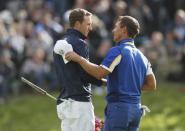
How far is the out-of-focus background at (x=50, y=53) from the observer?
19578 millimetres

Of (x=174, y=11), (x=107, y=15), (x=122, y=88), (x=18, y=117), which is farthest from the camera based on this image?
(x=174, y=11)

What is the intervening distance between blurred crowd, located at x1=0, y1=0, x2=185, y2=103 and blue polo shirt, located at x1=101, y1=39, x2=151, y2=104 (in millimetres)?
8993

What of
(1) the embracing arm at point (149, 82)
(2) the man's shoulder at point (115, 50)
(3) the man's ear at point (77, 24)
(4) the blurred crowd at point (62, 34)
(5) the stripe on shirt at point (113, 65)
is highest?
(3) the man's ear at point (77, 24)

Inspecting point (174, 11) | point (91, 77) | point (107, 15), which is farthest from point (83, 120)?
point (174, 11)

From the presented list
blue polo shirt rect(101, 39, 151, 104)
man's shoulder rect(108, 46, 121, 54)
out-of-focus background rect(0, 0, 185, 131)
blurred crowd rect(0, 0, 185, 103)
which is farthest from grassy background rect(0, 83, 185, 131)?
man's shoulder rect(108, 46, 121, 54)

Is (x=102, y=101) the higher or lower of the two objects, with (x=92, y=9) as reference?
lower

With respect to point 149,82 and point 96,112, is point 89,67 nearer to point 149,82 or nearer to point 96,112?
point 149,82

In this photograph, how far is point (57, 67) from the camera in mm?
10945

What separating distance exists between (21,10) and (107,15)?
216cm

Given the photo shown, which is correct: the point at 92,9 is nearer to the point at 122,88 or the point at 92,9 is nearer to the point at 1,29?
the point at 1,29

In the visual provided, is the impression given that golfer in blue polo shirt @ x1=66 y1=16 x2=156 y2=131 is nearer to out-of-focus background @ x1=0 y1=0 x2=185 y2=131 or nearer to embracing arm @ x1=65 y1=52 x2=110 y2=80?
embracing arm @ x1=65 y1=52 x2=110 y2=80

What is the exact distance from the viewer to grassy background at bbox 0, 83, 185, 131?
1894cm

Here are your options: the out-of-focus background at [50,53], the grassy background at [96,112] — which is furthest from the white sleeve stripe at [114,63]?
the grassy background at [96,112]

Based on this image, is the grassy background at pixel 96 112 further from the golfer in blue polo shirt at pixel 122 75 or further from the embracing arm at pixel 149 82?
the golfer in blue polo shirt at pixel 122 75
